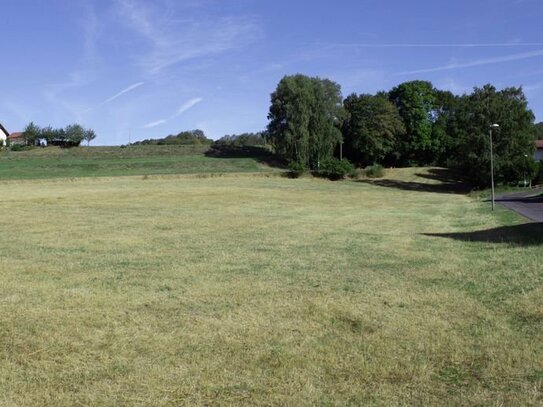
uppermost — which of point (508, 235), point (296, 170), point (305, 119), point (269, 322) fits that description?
point (305, 119)

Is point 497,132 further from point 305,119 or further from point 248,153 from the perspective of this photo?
point 248,153

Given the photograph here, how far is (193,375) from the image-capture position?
5781 millimetres

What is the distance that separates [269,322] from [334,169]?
7149 centimetres

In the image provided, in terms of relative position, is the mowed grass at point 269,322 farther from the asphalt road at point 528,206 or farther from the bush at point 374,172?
the bush at point 374,172

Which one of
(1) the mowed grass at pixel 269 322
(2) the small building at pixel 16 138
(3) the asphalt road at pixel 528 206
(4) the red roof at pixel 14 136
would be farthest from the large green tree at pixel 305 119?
(4) the red roof at pixel 14 136

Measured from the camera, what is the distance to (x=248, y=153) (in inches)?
3797

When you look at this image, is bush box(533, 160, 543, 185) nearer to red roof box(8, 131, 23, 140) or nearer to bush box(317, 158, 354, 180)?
bush box(317, 158, 354, 180)

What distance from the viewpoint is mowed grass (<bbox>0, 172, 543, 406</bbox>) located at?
5.44m

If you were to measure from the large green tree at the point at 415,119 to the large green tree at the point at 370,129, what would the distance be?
8.56 ft

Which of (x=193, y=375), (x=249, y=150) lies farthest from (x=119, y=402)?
(x=249, y=150)

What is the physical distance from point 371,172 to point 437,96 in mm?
31907

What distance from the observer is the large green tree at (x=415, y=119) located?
95.7 metres

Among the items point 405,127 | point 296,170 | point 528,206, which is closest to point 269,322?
point 528,206

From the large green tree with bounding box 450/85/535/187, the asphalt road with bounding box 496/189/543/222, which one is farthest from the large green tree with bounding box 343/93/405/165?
the asphalt road with bounding box 496/189/543/222
